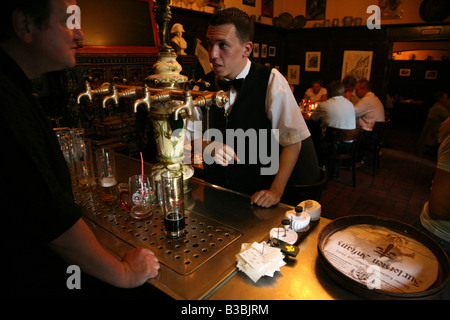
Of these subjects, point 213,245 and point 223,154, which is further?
point 223,154

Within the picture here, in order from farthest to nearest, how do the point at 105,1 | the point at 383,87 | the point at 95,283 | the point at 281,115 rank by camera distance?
the point at 383,87 < the point at 105,1 < the point at 281,115 < the point at 95,283

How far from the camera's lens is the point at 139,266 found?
93 cm

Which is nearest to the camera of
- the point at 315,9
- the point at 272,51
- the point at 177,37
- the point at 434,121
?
the point at 177,37

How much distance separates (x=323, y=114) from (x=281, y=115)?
3.42 m

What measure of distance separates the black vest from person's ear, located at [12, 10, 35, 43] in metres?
1.13

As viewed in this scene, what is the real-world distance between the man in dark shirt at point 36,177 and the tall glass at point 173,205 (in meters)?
0.27

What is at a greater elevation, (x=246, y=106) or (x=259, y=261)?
(x=246, y=106)

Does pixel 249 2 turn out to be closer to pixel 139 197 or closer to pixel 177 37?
pixel 177 37

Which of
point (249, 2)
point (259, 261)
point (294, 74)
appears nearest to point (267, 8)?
point (249, 2)

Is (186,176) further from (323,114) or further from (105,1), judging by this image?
(323,114)

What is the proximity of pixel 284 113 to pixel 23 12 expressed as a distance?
1.32 metres

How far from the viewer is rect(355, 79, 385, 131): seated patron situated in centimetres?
555

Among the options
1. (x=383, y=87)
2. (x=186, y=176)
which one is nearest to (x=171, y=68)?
(x=186, y=176)
